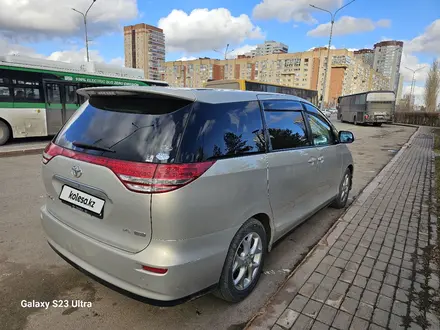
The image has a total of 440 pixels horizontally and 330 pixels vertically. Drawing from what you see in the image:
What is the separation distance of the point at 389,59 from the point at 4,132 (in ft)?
337

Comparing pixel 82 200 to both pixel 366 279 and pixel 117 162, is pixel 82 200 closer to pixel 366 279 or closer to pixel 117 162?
pixel 117 162

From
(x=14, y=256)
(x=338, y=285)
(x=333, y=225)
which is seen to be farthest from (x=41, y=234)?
(x=333, y=225)

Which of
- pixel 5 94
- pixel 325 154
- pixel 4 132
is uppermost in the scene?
pixel 5 94

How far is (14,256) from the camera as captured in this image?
3139 millimetres

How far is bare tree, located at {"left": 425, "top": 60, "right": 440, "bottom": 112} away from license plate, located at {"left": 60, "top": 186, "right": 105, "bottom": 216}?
176 ft

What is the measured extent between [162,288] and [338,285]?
1774 millimetres

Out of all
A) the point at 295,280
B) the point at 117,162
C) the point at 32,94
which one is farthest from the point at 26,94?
the point at 295,280

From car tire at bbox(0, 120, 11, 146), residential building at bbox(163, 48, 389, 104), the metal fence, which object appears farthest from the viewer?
residential building at bbox(163, 48, 389, 104)

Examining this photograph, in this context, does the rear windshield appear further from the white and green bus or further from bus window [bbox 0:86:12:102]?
the white and green bus

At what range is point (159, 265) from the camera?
188 centimetres

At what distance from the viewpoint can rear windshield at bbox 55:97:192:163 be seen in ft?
6.41

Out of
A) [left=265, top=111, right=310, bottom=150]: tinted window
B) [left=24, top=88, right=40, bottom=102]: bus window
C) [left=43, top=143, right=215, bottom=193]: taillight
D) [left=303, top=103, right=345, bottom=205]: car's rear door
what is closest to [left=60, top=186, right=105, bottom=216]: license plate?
[left=43, top=143, right=215, bottom=193]: taillight

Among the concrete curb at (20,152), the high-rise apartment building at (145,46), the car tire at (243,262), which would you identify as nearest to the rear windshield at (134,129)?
the car tire at (243,262)

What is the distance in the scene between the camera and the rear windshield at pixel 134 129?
196 cm
